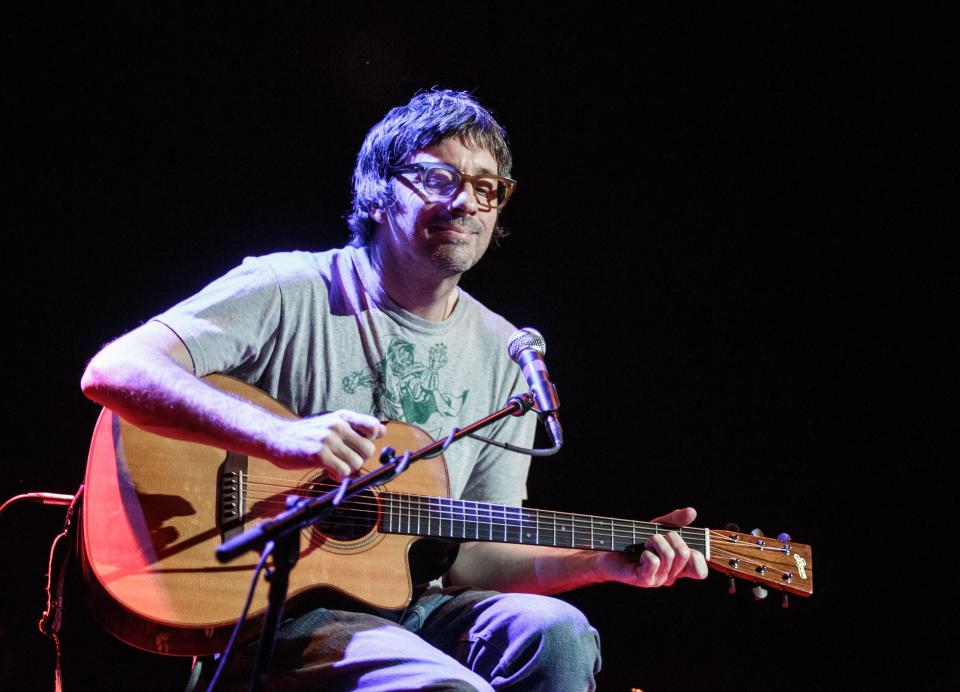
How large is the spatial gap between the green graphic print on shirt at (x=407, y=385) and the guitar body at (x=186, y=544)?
1.52 ft

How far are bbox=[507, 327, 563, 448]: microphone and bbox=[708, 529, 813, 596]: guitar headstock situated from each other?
1055 millimetres

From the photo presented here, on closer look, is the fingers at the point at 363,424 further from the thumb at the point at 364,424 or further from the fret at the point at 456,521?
the fret at the point at 456,521

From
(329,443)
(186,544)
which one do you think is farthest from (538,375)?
(186,544)

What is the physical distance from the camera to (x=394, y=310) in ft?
9.33

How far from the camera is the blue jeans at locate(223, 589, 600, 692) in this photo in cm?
202

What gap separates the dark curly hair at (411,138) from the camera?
118 inches

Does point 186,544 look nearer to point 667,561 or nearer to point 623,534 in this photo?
point 623,534

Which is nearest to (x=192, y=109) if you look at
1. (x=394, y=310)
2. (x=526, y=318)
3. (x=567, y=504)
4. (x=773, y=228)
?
(x=394, y=310)

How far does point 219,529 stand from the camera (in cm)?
209

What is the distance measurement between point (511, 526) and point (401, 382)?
651mm

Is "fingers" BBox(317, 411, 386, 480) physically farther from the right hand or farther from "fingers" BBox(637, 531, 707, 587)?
"fingers" BBox(637, 531, 707, 587)

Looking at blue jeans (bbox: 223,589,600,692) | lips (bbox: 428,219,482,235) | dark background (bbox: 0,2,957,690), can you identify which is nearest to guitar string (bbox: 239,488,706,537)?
blue jeans (bbox: 223,589,600,692)

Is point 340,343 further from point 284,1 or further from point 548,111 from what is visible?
point 548,111

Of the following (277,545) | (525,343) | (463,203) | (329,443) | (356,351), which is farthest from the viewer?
(463,203)
